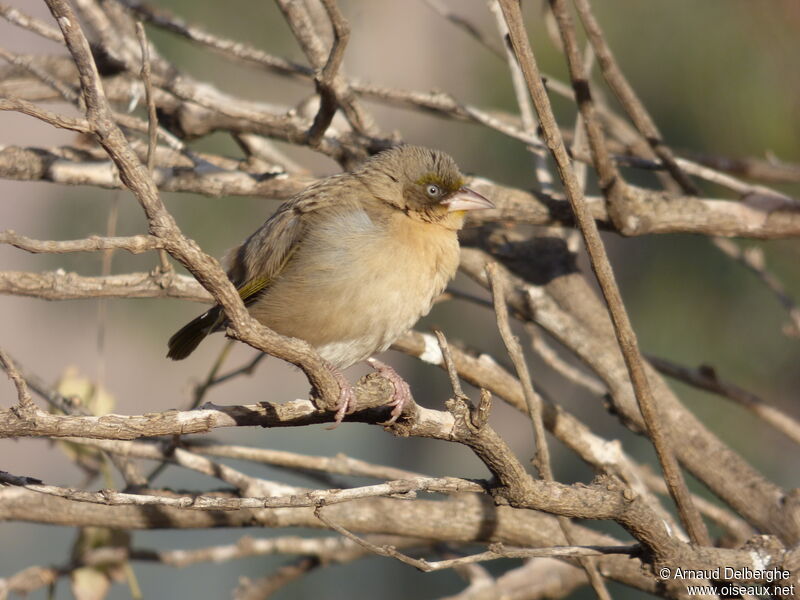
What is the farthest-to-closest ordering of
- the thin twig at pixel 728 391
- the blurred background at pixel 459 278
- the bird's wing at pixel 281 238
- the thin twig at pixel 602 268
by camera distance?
1. the blurred background at pixel 459 278
2. the thin twig at pixel 728 391
3. the bird's wing at pixel 281 238
4. the thin twig at pixel 602 268

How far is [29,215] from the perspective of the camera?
13625 millimetres

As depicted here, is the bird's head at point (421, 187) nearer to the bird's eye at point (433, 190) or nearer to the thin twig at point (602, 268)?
the bird's eye at point (433, 190)

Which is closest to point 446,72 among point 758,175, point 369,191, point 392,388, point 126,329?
point 126,329

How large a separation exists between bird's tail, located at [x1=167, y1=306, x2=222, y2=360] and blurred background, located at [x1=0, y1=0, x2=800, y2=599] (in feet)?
1.70

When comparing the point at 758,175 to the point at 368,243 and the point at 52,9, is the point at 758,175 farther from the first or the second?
the point at 52,9

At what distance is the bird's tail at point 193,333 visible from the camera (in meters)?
3.73

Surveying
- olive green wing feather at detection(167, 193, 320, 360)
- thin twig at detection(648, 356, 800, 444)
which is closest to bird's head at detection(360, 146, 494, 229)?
olive green wing feather at detection(167, 193, 320, 360)

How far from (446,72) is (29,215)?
20.2 ft

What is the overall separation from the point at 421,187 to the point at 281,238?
0.57m

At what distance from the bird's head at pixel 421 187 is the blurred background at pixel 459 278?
3.00 feet

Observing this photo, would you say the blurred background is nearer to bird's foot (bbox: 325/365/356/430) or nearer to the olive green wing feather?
the olive green wing feather

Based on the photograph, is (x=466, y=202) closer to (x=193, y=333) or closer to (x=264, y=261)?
(x=264, y=261)

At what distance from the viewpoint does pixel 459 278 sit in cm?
948

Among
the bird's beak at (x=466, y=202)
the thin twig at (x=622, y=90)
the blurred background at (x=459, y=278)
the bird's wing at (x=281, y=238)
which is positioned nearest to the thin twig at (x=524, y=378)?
the bird's beak at (x=466, y=202)
